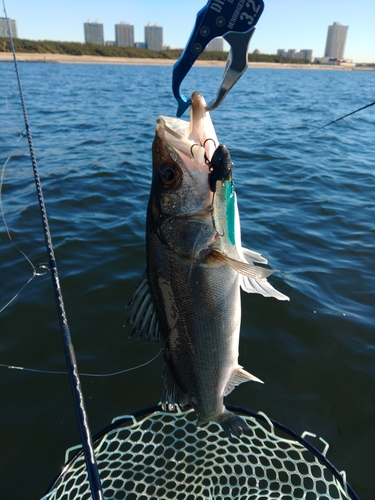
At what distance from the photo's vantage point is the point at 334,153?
1252 cm

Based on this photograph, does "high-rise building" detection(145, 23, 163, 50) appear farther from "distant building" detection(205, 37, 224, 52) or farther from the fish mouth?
the fish mouth

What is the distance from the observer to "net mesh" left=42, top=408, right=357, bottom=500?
3002 mm

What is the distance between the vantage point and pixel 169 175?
1883 mm

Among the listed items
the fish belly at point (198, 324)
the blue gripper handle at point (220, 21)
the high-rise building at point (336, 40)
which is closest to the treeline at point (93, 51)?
the high-rise building at point (336, 40)

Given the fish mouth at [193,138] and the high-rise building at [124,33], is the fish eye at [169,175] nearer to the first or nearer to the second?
the fish mouth at [193,138]

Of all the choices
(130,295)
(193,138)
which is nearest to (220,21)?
(193,138)

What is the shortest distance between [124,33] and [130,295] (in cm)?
22607

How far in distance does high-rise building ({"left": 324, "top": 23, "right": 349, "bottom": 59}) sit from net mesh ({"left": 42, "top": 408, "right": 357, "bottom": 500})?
578 feet

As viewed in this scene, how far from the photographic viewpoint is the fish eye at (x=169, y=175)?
1.87 metres

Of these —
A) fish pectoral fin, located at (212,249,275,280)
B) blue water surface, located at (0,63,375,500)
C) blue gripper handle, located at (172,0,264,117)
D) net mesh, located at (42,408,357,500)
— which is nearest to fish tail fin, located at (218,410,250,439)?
net mesh, located at (42,408,357,500)

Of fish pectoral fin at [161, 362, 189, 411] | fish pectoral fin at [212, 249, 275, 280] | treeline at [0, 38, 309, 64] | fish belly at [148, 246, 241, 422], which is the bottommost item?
fish pectoral fin at [161, 362, 189, 411]

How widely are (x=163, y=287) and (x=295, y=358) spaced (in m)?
2.94

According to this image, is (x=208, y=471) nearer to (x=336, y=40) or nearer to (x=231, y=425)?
(x=231, y=425)

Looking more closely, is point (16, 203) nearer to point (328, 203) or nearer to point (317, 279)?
point (317, 279)
